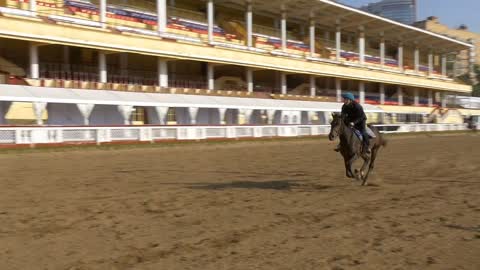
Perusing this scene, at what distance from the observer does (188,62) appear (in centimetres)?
4559

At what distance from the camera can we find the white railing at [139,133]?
71.4 feet

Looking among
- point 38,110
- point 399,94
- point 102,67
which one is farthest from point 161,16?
point 399,94

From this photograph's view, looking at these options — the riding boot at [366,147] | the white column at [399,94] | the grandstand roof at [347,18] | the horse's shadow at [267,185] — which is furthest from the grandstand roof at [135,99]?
the white column at [399,94]

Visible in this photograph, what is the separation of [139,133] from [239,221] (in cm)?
2123

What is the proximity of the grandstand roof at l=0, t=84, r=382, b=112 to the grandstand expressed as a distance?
0.28 feet

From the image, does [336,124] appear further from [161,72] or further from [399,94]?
[399,94]

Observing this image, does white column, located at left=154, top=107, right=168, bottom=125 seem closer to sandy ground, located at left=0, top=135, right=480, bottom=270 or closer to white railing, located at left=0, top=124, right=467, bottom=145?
white railing, located at left=0, top=124, right=467, bottom=145

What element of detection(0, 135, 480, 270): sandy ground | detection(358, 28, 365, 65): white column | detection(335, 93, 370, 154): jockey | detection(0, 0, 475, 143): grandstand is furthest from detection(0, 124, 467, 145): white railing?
detection(358, 28, 365, 65): white column

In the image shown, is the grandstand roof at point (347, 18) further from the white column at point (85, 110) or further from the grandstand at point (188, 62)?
the white column at point (85, 110)

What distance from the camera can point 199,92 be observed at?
1502 inches

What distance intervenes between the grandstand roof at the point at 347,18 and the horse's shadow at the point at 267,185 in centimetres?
4057

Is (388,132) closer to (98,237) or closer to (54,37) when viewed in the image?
(54,37)

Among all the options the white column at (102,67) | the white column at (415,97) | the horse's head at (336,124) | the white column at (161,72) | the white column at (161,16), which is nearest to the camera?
the horse's head at (336,124)

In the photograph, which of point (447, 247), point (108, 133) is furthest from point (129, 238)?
point (108, 133)
